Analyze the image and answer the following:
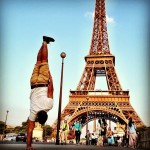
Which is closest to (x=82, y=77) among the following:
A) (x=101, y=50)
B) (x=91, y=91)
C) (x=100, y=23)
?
(x=91, y=91)

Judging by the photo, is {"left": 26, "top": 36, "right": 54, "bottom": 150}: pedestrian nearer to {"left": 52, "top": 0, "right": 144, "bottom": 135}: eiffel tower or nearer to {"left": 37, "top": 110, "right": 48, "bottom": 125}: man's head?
{"left": 37, "top": 110, "right": 48, "bottom": 125}: man's head

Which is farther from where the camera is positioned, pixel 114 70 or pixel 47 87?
pixel 114 70

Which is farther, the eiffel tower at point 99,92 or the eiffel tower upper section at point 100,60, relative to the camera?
the eiffel tower upper section at point 100,60

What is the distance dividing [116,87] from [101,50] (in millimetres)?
5326

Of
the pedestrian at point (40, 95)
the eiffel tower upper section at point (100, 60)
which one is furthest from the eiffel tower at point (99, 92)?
the pedestrian at point (40, 95)

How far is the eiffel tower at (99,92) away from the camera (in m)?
28.8

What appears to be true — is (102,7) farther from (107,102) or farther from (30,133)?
(30,133)

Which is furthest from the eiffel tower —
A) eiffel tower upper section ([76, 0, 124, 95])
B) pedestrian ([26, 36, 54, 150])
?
Answer: pedestrian ([26, 36, 54, 150])

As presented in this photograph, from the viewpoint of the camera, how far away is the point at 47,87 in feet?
11.4

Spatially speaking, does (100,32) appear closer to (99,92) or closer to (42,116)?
(99,92)

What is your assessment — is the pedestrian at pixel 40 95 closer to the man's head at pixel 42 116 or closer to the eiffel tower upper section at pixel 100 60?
the man's head at pixel 42 116

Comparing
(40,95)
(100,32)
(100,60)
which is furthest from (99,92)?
(40,95)

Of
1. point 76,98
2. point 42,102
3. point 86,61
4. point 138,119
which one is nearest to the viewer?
point 42,102

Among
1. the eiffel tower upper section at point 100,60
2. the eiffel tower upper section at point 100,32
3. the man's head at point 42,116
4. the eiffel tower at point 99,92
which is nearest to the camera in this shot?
the man's head at point 42,116
